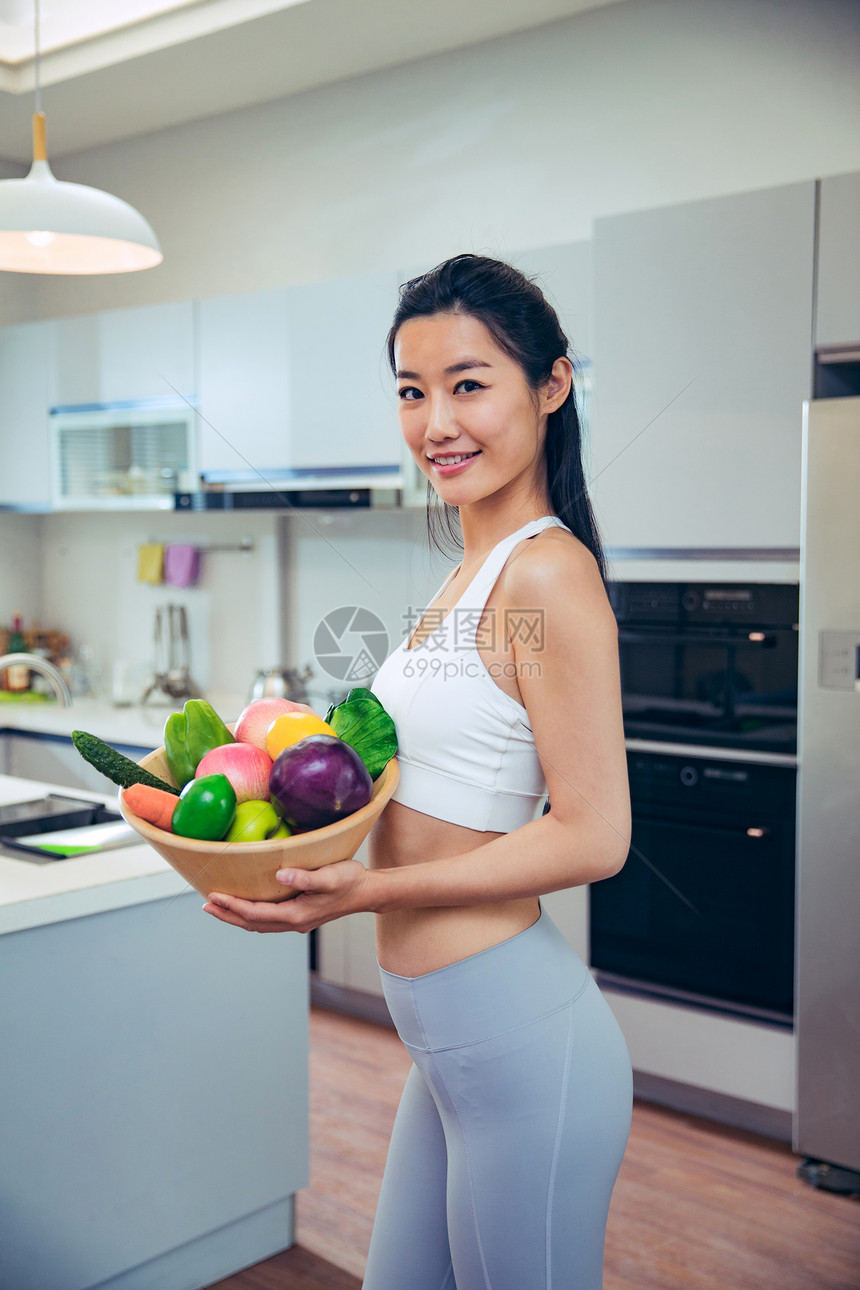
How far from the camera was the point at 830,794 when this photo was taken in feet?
7.01

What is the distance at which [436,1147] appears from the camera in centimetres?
101

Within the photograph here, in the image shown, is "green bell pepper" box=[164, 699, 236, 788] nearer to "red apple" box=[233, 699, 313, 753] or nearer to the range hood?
"red apple" box=[233, 699, 313, 753]

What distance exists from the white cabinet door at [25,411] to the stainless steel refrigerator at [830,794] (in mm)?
2622

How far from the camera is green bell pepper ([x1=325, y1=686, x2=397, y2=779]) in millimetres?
900

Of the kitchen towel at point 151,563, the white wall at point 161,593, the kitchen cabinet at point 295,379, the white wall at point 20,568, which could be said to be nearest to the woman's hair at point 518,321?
the kitchen cabinet at point 295,379

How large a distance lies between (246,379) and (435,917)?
2.45 m

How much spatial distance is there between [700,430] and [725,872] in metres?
0.93

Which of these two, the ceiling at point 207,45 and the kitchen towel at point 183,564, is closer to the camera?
the ceiling at point 207,45

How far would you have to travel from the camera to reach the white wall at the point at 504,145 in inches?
100

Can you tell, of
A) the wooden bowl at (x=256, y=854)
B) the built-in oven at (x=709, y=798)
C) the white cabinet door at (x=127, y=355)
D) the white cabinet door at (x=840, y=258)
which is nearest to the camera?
the wooden bowl at (x=256, y=854)

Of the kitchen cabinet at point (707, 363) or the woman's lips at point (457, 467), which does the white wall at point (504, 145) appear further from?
the woman's lips at point (457, 467)

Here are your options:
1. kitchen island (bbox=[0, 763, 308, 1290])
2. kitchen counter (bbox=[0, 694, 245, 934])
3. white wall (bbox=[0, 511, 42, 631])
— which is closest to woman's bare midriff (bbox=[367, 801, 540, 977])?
kitchen counter (bbox=[0, 694, 245, 934])

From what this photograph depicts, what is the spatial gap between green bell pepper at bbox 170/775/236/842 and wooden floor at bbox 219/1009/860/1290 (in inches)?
56.0

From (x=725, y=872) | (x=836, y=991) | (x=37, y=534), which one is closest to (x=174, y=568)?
(x=37, y=534)
